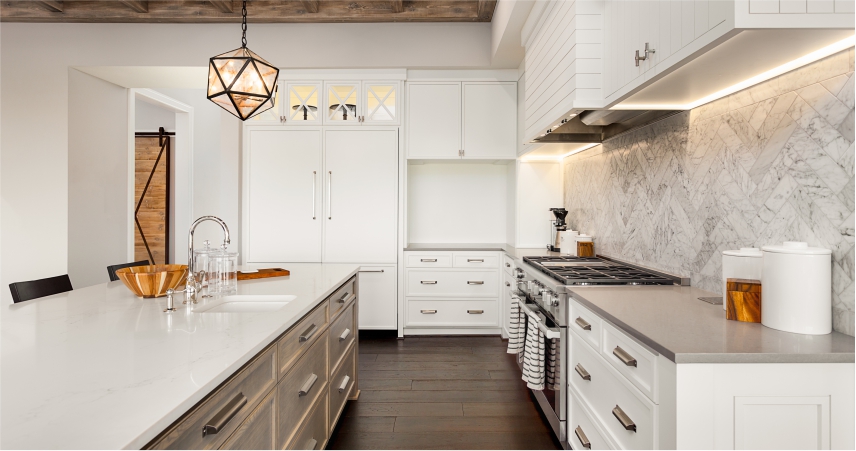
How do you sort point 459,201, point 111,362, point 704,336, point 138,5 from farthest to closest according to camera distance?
point 459,201
point 138,5
point 704,336
point 111,362

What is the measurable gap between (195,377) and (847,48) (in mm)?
1892

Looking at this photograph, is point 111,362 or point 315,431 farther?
point 315,431

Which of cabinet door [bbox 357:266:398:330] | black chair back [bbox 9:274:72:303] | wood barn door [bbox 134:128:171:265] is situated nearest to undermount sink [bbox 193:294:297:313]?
black chair back [bbox 9:274:72:303]

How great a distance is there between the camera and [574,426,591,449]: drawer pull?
1.71 meters

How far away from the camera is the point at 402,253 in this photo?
398 centimetres

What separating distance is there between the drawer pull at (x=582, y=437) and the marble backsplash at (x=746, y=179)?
2.70 feet

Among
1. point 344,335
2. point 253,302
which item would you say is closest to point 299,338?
point 253,302

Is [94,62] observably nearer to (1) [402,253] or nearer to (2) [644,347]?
(1) [402,253]

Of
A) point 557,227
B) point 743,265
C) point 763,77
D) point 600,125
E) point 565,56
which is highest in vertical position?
point 565,56

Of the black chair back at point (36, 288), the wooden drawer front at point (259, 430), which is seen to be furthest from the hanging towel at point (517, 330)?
the black chair back at point (36, 288)

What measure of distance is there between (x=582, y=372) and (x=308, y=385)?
111cm

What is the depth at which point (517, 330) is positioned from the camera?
2.70 meters

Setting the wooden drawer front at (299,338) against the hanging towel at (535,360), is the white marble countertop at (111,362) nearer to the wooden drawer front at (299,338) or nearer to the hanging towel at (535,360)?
the wooden drawer front at (299,338)

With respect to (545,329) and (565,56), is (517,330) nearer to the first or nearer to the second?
(545,329)
